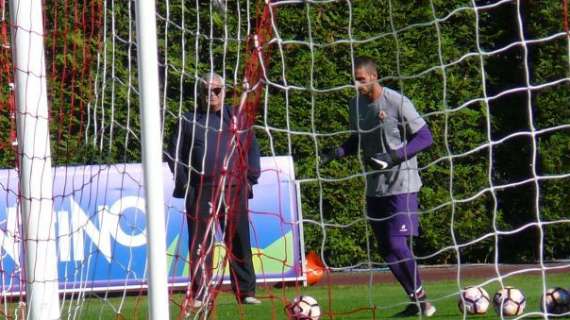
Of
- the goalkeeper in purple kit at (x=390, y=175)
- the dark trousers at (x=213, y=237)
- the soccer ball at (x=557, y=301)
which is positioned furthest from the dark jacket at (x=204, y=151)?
the soccer ball at (x=557, y=301)

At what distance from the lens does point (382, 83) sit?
32.2 ft

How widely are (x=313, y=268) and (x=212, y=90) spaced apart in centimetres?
359

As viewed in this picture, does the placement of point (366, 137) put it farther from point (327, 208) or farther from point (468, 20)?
point (327, 208)

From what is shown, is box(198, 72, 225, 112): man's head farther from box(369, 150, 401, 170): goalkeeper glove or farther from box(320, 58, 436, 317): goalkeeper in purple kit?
box(369, 150, 401, 170): goalkeeper glove

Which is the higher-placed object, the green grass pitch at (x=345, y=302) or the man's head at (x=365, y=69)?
the man's head at (x=365, y=69)

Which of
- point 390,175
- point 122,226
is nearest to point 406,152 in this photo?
point 390,175

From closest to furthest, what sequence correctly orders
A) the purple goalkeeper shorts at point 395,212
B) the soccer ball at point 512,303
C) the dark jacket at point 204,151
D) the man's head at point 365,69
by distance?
the dark jacket at point 204,151
the man's head at point 365,69
the soccer ball at point 512,303
the purple goalkeeper shorts at point 395,212

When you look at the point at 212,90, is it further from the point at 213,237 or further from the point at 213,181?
the point at 213,237

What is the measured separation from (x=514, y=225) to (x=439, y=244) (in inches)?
30.7

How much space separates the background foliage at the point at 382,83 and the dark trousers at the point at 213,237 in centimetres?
79

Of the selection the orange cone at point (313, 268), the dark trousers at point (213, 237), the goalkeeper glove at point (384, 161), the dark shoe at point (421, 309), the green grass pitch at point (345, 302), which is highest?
the goalkeeper glove at point (384, 161)

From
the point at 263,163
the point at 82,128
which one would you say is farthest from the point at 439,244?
the point at 82,128

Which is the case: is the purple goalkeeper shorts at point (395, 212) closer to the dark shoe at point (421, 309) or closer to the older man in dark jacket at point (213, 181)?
the dark shoe at point (421, 309)

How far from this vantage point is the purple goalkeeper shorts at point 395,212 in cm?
795
